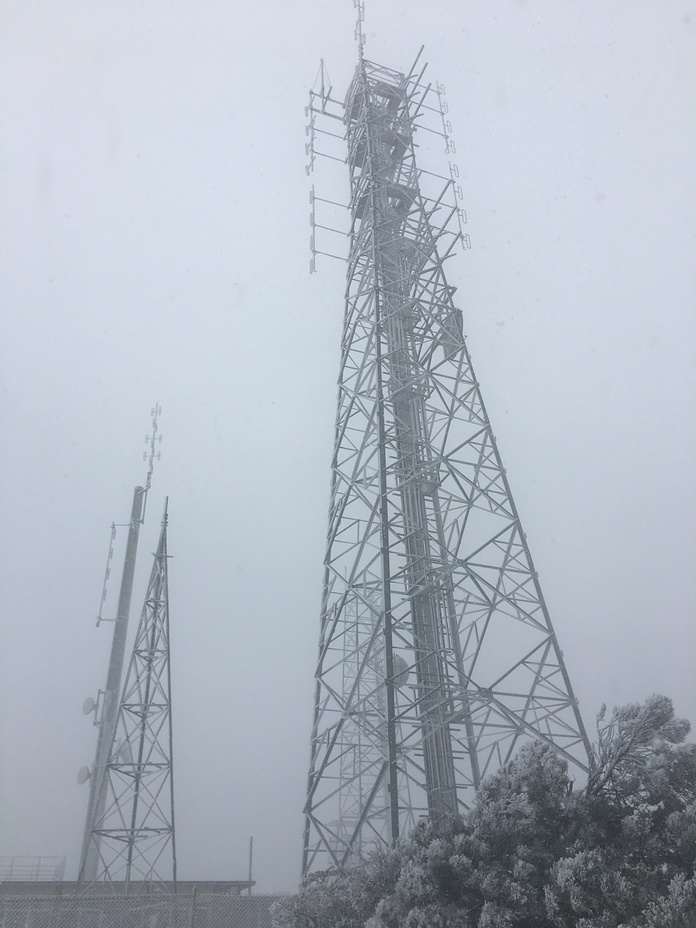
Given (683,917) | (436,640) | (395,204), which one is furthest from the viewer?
(395,204)

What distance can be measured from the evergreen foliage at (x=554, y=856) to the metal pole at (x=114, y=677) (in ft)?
44.6

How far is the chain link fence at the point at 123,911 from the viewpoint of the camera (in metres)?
12.0

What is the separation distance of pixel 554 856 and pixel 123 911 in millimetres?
6891

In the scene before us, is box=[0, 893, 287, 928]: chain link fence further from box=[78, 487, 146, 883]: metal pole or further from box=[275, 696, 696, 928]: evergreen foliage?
box=[78, 487, 146, 883]: metal pole

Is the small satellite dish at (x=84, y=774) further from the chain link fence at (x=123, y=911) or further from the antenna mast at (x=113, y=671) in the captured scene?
the chain link fence at (x=123, y=911)

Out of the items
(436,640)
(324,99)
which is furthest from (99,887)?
(324,99)

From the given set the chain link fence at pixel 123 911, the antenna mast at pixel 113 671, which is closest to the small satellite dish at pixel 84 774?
the antenna mast at pixel 113 671

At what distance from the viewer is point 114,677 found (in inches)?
1025

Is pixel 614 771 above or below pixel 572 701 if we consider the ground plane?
below

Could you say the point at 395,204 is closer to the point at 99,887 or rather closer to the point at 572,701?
the point at 572,701

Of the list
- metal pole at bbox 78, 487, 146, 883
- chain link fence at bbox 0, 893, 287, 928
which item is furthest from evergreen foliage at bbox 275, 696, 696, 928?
metal pole at bbox 78, 487, 146, 883

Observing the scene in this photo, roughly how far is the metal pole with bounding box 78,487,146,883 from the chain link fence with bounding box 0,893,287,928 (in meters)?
9.26

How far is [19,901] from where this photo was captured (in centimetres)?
1212

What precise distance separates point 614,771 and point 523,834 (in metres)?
1.59
